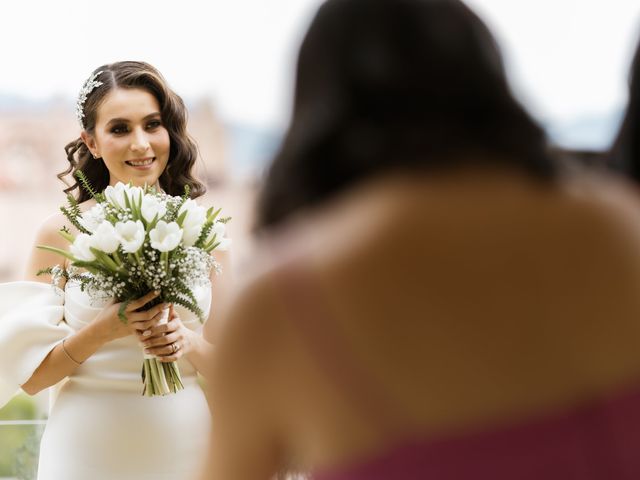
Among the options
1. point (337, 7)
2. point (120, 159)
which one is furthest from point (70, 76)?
point (337, 7)

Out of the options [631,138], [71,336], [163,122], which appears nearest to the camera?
[631,138]

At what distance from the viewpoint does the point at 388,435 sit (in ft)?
2.43

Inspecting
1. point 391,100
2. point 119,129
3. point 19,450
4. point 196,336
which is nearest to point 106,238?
point 196,336

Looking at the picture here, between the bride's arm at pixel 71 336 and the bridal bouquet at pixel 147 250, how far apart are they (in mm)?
49

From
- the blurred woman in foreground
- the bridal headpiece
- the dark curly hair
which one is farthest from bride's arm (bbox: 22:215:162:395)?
the blurred woman in foreground

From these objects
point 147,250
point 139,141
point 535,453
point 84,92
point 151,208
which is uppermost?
point 84,92

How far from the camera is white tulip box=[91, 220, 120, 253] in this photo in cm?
227

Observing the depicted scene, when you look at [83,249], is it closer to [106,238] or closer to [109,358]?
→ [106,238]

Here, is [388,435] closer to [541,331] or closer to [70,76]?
[541,331]

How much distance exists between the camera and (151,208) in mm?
2354

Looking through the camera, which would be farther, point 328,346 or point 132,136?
point 132,136

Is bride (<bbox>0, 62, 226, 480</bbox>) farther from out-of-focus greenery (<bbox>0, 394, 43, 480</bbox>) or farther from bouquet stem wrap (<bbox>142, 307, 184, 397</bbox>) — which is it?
out-of-focus greenery (<bbox>0, 394, 43, 480</bbox>)

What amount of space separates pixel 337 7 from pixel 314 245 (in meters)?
0.25

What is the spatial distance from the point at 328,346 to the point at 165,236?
1.66 meters
